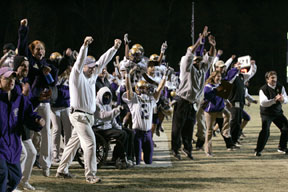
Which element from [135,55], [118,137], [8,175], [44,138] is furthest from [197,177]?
[135,55]

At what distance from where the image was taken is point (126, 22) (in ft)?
162

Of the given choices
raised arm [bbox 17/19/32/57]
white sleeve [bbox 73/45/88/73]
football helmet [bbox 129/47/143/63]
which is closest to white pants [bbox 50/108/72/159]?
raised arm [bbox 17/19/32/57]

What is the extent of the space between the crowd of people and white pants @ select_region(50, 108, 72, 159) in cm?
2

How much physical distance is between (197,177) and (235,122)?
5158mm

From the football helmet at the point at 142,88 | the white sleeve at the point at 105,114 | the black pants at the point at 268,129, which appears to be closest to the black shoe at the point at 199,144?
the black pants at the point at 268,129

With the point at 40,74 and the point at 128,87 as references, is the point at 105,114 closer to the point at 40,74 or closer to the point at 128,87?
the point at 128,87

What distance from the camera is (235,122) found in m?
14.2

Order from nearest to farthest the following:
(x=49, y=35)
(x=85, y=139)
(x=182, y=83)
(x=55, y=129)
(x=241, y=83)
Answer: (x=85, y=139) < (x=55, y=129) < (x=182, y=83) < (x=241, y=83) < (x=49, y=35)

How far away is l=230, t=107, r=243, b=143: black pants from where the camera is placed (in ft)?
46.6

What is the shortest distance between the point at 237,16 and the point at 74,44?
1653 centimetres

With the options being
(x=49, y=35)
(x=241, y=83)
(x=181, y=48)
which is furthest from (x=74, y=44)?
(x=241, y=83)

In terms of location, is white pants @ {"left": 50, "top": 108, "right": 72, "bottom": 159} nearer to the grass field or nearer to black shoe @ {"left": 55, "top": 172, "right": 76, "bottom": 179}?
the grass field

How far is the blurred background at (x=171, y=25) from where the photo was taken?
46375 millimetres

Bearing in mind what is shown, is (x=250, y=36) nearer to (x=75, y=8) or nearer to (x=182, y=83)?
(x=75, y=8)
